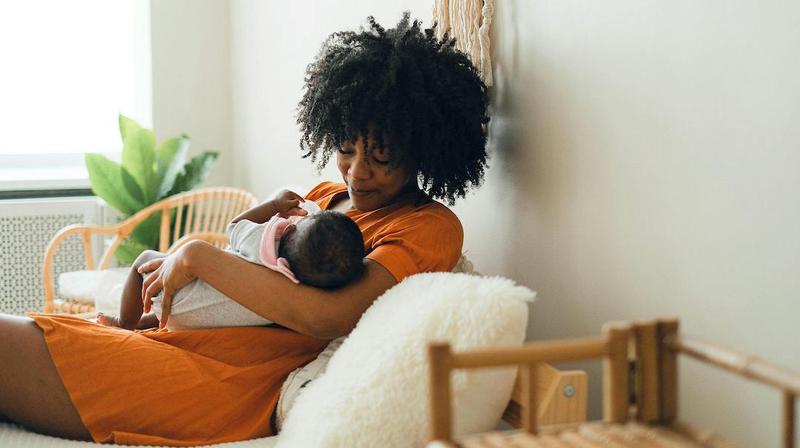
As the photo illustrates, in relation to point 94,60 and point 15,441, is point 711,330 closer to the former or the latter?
point 15,441

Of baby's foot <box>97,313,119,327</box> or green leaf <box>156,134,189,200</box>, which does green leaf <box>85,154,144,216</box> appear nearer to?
green leaf <box>156,134,189,200</box>

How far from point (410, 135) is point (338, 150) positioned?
6.9 inches

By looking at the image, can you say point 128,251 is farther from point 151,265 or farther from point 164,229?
point 151,265

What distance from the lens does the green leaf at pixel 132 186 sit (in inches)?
141

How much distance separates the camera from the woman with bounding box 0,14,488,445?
1.62 m

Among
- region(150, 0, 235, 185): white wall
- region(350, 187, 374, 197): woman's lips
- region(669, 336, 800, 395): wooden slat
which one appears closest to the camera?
region(669, 336, 800, 395): wooden slat

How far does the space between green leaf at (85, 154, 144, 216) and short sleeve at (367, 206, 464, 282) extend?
2.18 meters

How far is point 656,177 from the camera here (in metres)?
1.40

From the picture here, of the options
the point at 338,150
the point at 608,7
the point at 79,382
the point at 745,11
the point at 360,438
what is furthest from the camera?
the point at 338,150

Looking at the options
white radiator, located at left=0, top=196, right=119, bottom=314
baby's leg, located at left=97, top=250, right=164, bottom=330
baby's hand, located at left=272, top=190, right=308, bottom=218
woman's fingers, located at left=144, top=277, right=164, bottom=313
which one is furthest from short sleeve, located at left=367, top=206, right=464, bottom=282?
white radiator, located at left=0, top=196, right=119, bottom=314

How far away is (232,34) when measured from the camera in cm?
413

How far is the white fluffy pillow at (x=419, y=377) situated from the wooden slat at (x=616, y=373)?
0.27 m

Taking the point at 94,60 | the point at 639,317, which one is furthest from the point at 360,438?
the point at 94,60

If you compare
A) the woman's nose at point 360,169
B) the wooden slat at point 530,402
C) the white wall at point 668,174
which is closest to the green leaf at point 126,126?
the woman's nose at point 360,169
